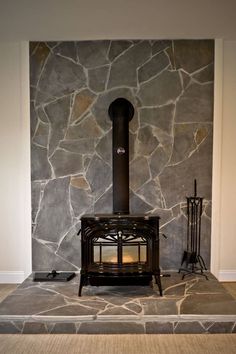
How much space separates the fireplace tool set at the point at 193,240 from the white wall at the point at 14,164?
5.53ft

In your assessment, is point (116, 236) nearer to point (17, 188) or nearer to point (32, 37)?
point (17, 188)

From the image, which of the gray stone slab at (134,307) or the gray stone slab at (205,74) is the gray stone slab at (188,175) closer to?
the gray stone slab at (205,74)

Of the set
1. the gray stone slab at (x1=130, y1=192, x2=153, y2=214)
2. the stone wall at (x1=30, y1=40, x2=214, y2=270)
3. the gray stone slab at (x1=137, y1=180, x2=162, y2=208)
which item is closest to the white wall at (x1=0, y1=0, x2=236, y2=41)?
the stone wall at (x1=30, y1=40, x2=214, y2=270)

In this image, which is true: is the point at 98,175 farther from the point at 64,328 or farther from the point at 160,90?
the point at 64,328

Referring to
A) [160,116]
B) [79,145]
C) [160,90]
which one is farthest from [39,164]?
[160,90]

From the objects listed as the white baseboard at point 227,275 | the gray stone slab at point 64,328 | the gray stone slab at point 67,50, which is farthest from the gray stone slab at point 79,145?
the white baseboard at point 227,275

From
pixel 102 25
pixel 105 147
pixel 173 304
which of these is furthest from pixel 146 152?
pixel 173 304

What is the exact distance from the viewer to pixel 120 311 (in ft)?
9.13

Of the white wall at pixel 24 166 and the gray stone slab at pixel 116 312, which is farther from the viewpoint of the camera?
the white wall at pixel 24 166

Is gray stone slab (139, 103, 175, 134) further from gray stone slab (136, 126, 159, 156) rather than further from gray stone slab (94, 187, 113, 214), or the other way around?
gray stone slab (94, 187, 113, 214)

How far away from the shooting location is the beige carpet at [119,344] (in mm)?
2453

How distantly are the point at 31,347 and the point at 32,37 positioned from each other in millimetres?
2869

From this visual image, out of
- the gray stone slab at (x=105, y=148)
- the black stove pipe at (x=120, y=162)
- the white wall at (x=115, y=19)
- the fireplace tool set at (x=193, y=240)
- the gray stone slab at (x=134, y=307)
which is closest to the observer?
the gray stone slab at (x=134, y=307)

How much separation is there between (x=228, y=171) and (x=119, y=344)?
2121 mm
